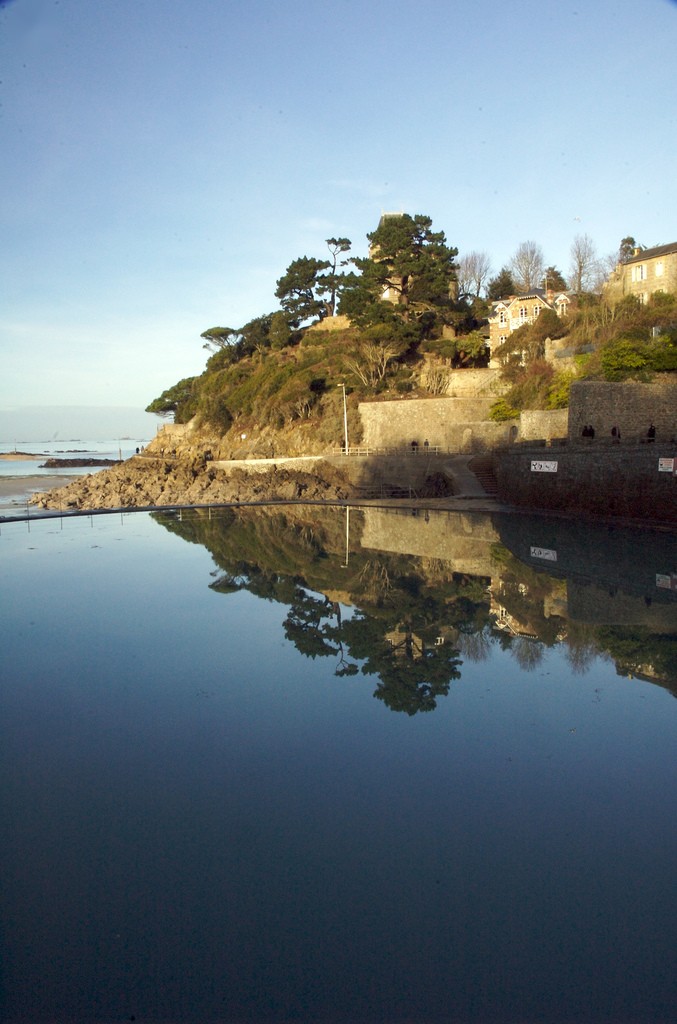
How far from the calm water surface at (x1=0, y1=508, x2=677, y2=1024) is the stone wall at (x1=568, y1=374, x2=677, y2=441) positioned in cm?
1321

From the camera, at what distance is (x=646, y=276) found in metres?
35.6

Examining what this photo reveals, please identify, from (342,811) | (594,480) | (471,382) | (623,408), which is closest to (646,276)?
(471,382)

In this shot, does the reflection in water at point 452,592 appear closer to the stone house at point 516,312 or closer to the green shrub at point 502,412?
the green shrub at point 502,412

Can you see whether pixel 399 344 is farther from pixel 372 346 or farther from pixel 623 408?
pixel 623 408

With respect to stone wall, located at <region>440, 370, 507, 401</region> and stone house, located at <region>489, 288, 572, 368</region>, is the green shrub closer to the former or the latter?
stone wall, located at <region>440, 370, 507, 401</region>

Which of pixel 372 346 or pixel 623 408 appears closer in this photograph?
pixel 623 408

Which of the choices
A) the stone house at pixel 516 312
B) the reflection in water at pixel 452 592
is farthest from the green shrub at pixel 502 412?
the reflection in water at pixel 452 592

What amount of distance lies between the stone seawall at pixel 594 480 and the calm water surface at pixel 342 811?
746 cm

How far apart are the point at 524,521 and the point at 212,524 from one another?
9.23 m

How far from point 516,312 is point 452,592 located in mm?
34563

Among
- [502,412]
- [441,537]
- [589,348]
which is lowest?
[441,537]

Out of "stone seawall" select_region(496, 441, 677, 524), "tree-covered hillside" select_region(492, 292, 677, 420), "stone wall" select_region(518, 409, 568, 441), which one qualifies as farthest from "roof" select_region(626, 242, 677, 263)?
"stone seawall" select_region(496, 441, 677, 524)

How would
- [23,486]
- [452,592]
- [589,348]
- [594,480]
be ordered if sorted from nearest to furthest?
1. [452,592]
2. [594,480]
3. [589,348]
4. [23,486]

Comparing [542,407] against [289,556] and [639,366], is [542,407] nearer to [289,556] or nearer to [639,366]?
[639,366]
